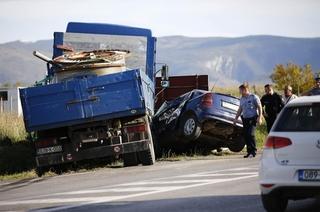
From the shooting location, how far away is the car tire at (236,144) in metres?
18.1

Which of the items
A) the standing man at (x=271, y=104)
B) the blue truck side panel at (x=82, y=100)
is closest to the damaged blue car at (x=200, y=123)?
the standing man at (x=271, y=104)

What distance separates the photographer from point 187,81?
950 inches

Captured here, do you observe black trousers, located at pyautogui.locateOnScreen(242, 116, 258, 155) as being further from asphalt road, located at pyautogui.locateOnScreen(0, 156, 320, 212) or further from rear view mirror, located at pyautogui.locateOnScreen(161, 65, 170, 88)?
rear view mirror, located at pyautogui.locateOnScreen(161, 65, 170, 88)

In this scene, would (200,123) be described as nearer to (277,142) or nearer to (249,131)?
(249,131)

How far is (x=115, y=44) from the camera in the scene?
1955 centimetres

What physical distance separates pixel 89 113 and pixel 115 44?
4.64 meters

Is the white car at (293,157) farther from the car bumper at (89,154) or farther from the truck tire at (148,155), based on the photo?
the truck tire at (148,155)

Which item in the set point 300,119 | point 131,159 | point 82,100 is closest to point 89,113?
point 82,100

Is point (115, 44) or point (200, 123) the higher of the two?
point (115, 44)

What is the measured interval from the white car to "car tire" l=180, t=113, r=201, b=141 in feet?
27.4

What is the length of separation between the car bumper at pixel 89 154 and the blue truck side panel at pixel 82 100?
0.67m

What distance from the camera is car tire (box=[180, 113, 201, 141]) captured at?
17.0 m

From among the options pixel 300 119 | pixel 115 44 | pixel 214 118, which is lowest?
pixel 214 118

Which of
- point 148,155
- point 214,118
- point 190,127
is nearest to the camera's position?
point 148,155
